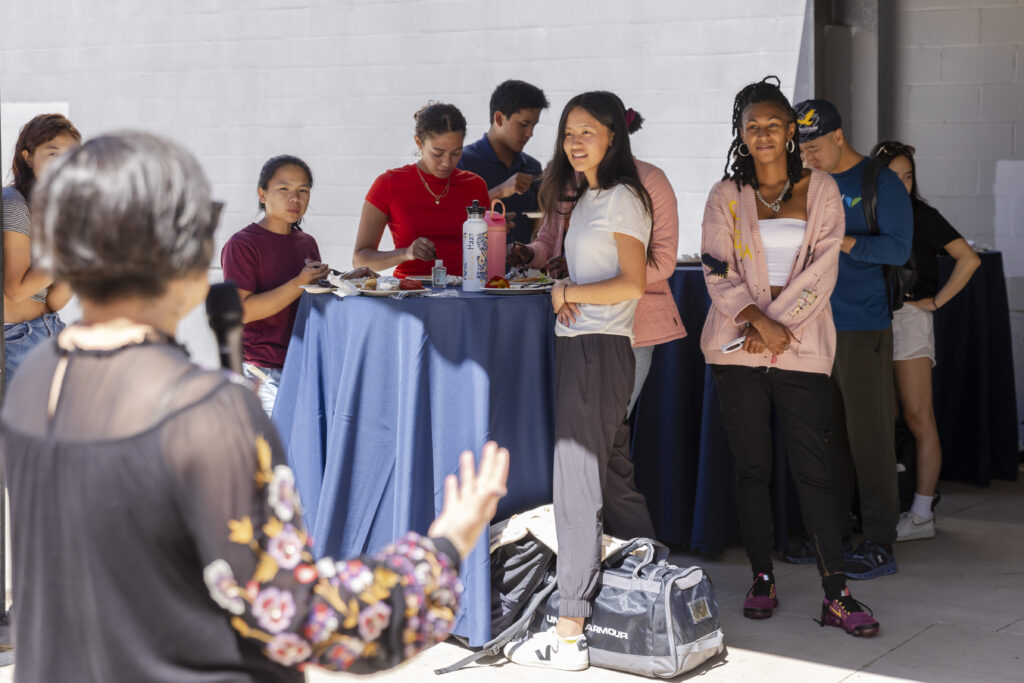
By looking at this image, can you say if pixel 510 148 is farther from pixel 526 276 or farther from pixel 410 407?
pixel 410 407

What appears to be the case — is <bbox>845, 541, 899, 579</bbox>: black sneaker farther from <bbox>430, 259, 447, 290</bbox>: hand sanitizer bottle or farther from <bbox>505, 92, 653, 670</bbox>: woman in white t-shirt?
<bbox>430, 259, 447, 290</bbox>: hand sanitizer bottle

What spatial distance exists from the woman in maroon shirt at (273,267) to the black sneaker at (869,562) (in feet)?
6.91

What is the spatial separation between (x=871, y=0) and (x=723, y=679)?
4.04 meters

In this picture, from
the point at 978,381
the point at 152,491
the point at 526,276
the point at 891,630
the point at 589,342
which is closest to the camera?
the point at 152,491

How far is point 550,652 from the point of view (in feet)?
10.7

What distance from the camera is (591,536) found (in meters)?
3.24

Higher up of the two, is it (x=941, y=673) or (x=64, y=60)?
(x=64, y=60)

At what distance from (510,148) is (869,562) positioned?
86.7 inches

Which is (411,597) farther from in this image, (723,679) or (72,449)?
(723,679)

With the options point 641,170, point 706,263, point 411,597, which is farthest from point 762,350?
point 411,597

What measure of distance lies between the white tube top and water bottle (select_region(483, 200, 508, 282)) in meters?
0.82

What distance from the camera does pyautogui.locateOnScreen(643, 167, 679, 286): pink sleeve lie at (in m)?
3.34

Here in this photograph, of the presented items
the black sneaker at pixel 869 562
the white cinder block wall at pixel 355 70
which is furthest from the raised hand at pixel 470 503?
the white cinder block wall at pixel 355 70

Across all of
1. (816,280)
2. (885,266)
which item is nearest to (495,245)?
(816,280)
